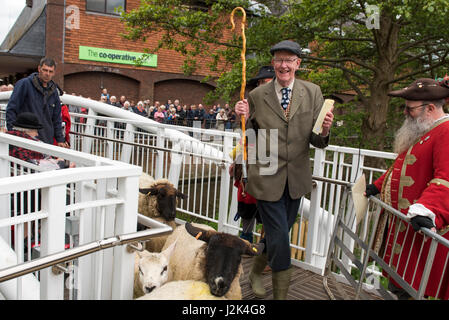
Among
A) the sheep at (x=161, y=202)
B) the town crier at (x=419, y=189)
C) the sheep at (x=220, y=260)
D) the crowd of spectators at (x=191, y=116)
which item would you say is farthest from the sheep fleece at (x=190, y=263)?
the crowd of spectators at (x=191, y=116)

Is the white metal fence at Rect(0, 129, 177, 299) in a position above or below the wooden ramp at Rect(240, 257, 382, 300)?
above

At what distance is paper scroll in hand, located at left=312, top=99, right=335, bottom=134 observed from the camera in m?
2.95

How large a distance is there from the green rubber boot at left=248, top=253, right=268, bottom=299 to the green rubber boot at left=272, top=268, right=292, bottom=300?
1.43 ft

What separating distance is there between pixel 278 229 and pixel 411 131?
1.19m

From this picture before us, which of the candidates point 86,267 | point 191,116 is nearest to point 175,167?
point 86,267

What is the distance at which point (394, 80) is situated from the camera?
1026cm

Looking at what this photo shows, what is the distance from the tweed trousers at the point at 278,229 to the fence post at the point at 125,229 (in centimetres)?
115

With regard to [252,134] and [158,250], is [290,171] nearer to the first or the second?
[252,134]

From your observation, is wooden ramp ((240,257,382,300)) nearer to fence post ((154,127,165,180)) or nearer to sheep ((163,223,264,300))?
sheep ((163,223,264,300))

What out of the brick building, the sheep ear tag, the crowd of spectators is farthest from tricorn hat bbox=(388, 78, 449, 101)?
the brick building

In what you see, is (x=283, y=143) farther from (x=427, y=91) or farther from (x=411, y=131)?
(x=427, y=91)

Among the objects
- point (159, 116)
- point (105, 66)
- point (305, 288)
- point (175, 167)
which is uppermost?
point (105, 66)

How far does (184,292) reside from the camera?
2.81m
